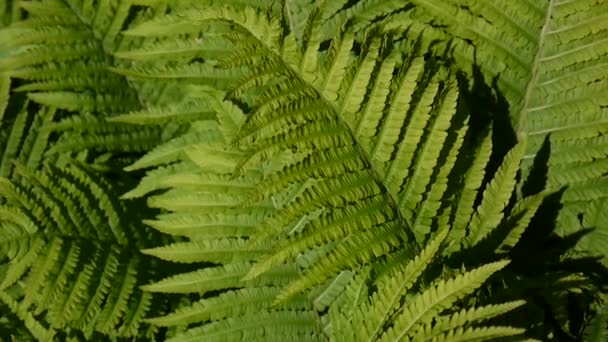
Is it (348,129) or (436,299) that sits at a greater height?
(348,129)

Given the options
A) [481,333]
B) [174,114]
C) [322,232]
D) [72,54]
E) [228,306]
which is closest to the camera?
[481,333]

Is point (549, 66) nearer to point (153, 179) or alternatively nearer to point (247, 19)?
point (247, 19)

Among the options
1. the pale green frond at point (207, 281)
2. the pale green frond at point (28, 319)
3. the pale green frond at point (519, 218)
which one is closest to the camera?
the pale green frond at point (519, 218)

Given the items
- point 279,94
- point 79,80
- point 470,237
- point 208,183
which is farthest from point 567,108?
point 79,80

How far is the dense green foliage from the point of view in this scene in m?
1.16

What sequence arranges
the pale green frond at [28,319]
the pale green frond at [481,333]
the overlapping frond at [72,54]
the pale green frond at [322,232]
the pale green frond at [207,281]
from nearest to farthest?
the pale green frond at [481,333] → the pale green frond at [322,232] → the pale green frond at [207,281] → the pale green frond at [28,319] → the overlapping frond at [72,54]

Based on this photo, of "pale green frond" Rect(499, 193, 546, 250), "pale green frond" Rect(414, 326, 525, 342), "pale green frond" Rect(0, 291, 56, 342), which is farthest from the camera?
"pale green frond" Rect(0, 291, 56, 342)

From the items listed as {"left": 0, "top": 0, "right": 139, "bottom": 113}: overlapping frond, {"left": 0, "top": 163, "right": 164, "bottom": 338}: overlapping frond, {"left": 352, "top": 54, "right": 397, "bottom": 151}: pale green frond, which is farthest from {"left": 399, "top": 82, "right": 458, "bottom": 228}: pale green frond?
{"left": 0, "top": 0, "right": 139, "bottom": 113}: overlapping frond

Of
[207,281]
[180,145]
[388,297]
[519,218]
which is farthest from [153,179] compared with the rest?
[519,218]

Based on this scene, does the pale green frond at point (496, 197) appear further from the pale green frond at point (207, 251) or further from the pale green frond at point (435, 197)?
the pale green frond at point (207, 251)

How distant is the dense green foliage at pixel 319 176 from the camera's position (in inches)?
45.7

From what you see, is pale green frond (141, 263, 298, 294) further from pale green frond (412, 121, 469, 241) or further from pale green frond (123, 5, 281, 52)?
pale green frond (123, 5, 281, 52)

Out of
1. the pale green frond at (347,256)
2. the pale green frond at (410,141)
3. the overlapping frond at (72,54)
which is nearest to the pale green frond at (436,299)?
the pale green frond at (347,256)

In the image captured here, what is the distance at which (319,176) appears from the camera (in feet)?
3.77
